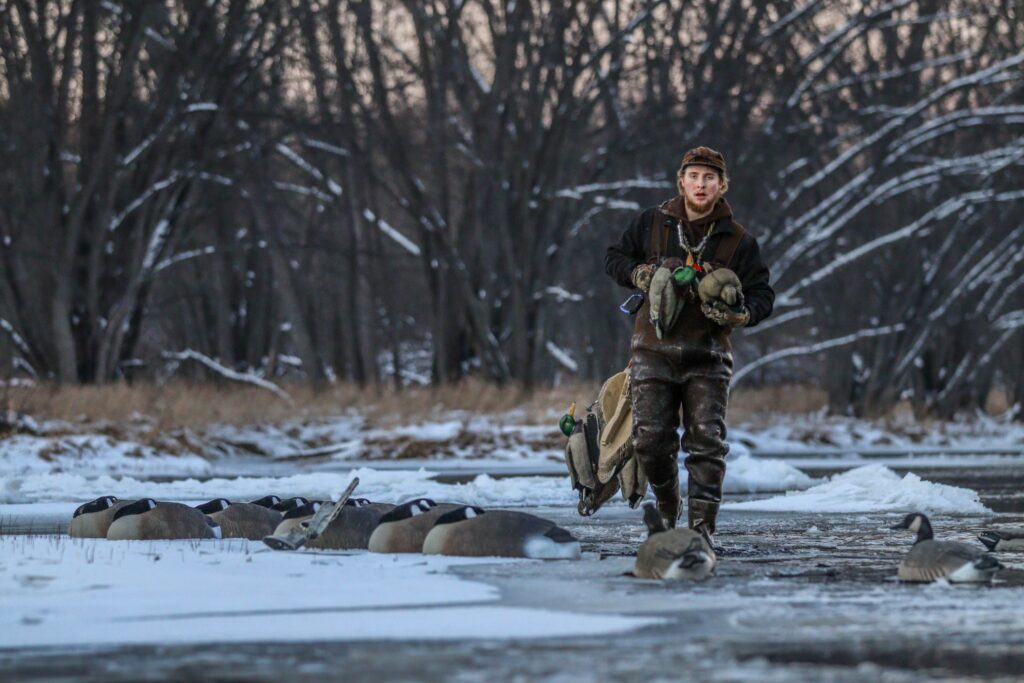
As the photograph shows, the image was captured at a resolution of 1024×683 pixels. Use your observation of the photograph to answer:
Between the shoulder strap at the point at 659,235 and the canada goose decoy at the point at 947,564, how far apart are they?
2.28 metres

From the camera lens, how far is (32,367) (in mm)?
28516

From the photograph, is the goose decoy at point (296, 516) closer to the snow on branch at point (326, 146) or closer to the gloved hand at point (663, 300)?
the gloved hand at point (663, 300)

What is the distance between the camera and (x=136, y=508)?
10.3 metres

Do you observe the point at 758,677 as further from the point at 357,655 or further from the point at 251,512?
the point at 251,512

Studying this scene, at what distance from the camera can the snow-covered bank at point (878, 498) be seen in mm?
13383

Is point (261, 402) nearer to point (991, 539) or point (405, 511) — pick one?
point (405, 511)

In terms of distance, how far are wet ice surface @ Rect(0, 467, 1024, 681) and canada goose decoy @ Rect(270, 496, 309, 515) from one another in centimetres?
175

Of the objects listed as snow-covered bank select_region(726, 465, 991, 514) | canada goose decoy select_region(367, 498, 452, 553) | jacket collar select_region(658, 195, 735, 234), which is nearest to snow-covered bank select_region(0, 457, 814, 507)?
snow-covered bank select_region(726, 465, 991, 514)

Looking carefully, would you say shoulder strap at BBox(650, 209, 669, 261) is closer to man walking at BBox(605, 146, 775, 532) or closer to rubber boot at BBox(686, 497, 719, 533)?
man walking at BBox(605, 146, 775, 532)

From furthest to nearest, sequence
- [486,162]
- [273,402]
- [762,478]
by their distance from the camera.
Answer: [486,162] → [273,402] → [762,478]

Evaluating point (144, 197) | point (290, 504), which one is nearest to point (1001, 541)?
point (290, 504)

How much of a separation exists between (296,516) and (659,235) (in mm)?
2378

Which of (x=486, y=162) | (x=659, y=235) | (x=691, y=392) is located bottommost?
(x=691, y=392)

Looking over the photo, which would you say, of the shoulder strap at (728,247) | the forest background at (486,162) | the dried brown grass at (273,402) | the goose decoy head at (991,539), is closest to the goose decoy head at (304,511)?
the shoulder strap at (728,247)
